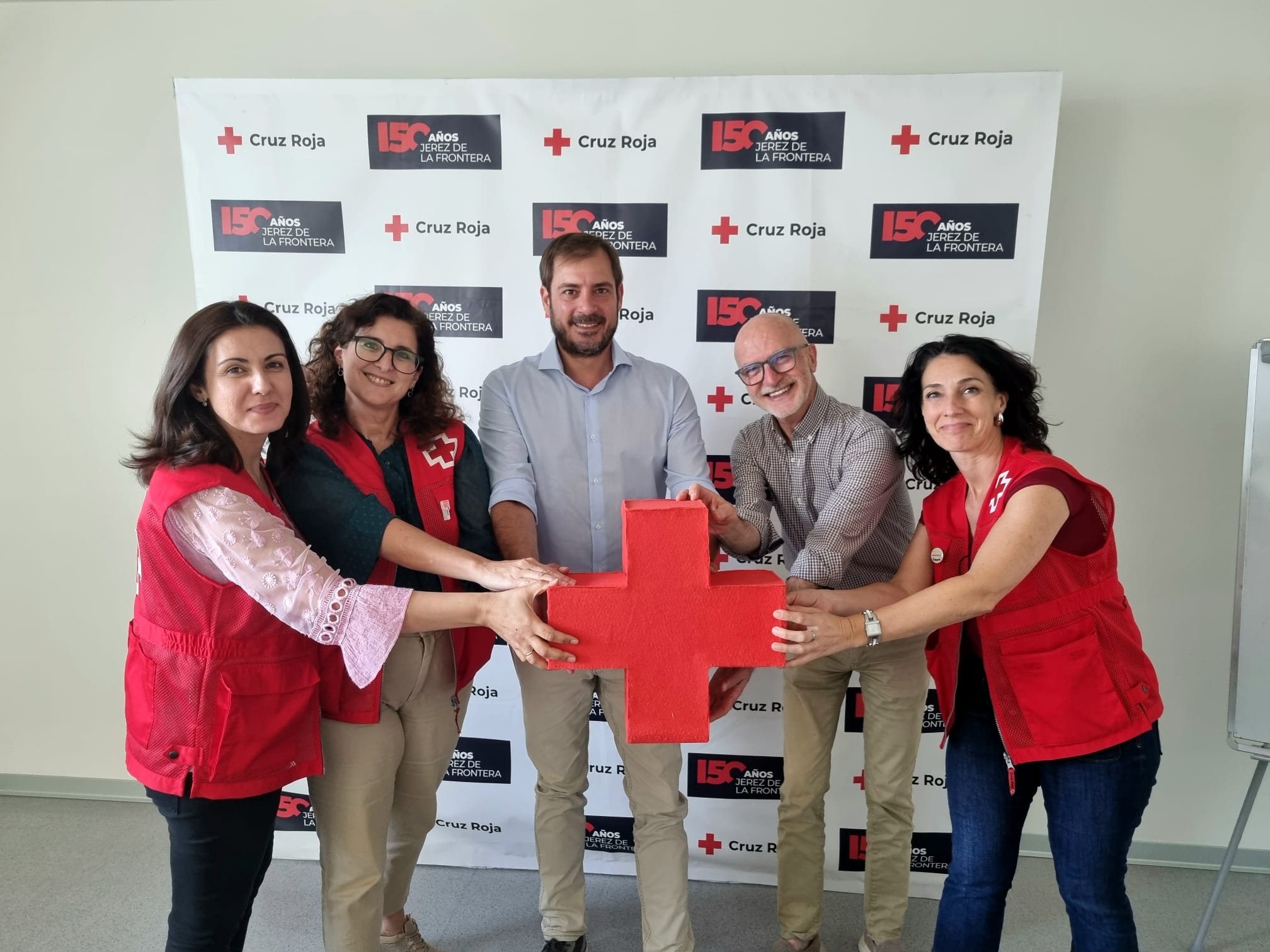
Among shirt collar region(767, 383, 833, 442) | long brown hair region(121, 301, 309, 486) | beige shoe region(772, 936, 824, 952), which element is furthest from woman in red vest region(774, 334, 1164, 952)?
long brown hair region(121, 301, 309, 486)

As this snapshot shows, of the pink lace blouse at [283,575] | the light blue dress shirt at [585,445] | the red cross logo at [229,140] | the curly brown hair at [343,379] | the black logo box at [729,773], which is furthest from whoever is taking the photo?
the black logo box at [729,773]

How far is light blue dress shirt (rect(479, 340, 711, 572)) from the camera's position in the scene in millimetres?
2049

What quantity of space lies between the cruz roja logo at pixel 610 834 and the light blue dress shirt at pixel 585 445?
1.15 metres

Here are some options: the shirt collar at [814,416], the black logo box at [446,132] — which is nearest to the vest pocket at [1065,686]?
the shirt collar at [814,416]

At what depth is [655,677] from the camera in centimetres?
147

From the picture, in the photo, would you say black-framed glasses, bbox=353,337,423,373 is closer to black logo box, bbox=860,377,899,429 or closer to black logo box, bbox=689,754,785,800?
black logo box, bbox=860,377,899,429

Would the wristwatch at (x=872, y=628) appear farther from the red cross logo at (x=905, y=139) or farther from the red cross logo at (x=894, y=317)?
the red cross logo at (x=905, y=139)

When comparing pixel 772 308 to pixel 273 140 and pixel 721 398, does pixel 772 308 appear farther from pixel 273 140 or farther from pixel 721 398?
pixel 273 140

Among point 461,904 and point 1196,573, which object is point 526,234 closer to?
point 461,904

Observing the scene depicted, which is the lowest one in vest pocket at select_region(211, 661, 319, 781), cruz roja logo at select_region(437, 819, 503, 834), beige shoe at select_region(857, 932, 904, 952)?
cruz roja logo at select_region(437, 819, 503, 834)

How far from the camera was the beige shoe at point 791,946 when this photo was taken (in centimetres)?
227

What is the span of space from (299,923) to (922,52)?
128 inches

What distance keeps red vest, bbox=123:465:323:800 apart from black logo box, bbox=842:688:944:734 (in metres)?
1.81

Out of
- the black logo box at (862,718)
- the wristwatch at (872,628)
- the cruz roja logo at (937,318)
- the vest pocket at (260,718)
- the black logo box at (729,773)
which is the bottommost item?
the black logo box at (729,773)
